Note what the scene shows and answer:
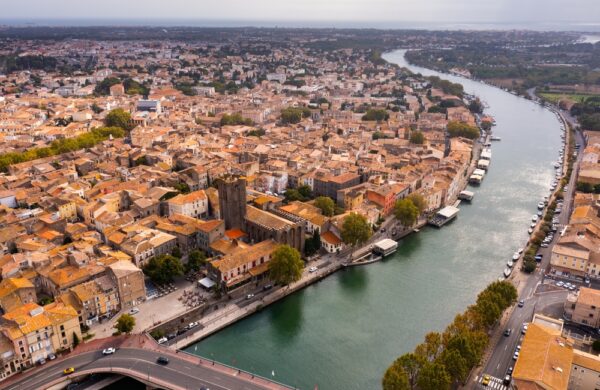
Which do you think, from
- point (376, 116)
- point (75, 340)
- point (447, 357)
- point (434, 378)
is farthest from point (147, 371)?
point (376, 116)

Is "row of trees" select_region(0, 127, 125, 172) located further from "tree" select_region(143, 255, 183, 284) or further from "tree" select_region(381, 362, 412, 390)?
"tree" select_region(381, 362, 412, 390)

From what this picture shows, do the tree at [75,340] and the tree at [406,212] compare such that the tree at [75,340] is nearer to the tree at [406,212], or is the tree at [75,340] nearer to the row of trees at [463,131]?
the tree at [406,212]

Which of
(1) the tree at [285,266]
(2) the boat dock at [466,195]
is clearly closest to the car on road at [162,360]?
(1) the tree at [285,266]

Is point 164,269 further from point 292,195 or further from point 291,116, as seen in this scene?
point 291,116

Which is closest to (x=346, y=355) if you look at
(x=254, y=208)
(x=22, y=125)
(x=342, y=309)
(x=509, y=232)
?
(x=342, y=309)

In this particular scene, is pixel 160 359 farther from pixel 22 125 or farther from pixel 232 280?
pixel 22 125
